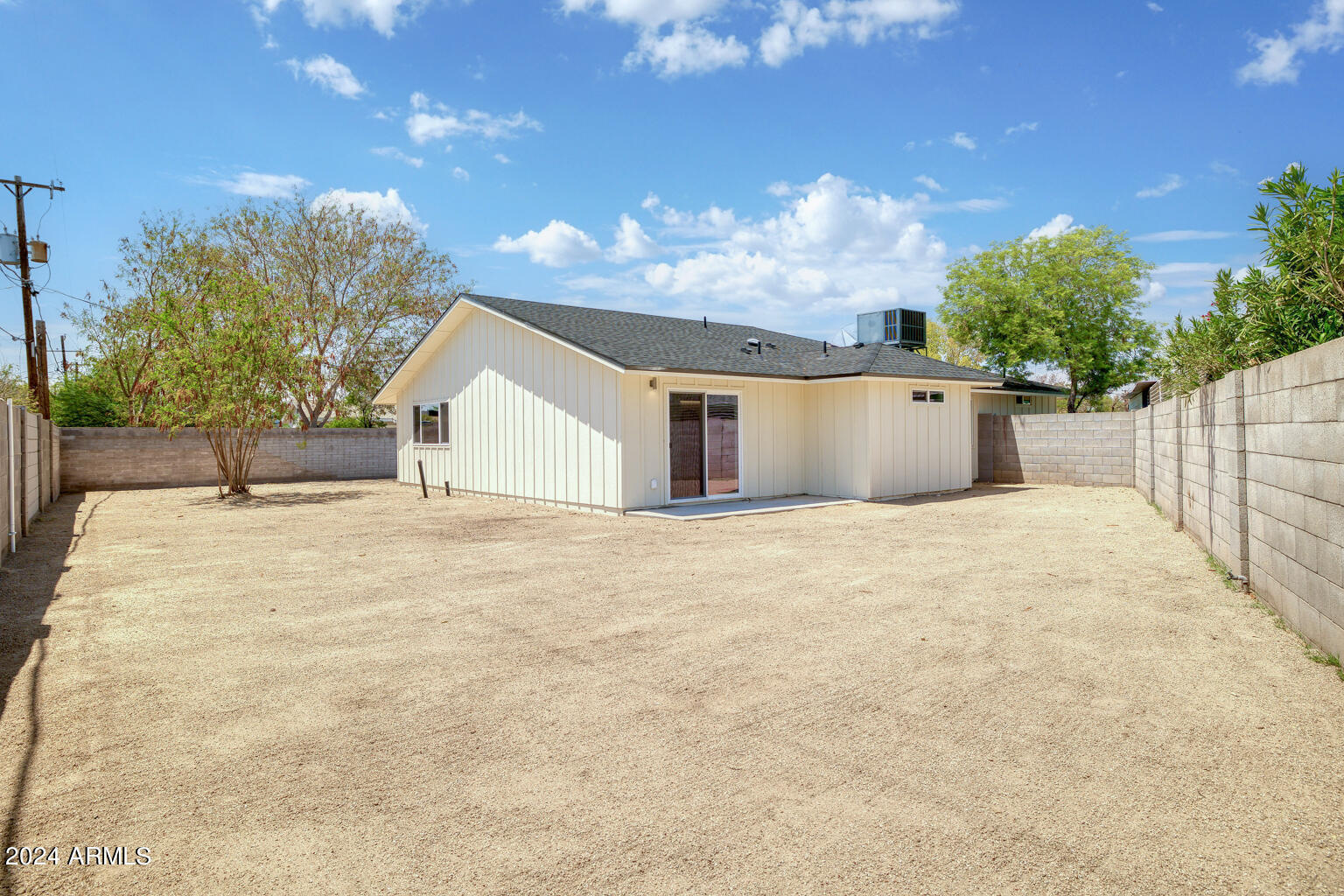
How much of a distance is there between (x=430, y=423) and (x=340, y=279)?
12.5 metres

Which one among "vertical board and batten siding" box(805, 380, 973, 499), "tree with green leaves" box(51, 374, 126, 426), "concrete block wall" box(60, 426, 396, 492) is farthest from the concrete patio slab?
"tree with green leaves" box(51, 374, 126, 426)

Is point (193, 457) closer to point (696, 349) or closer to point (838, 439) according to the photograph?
point (696, 349)

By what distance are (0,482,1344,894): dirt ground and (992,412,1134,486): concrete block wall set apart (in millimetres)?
9626

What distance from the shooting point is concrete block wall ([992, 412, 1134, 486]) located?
50.0 feet

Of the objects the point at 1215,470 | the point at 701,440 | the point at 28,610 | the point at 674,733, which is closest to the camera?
the point at 674,733

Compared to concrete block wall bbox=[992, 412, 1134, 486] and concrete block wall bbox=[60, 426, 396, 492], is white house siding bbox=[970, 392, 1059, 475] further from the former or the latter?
concrete block wall bbox=[60, 426, 396, 492]

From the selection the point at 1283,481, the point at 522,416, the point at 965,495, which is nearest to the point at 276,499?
the point at 522,416

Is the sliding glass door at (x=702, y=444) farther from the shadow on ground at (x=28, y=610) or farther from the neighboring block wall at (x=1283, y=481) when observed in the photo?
the shadow on ground at (x=28, y=610)

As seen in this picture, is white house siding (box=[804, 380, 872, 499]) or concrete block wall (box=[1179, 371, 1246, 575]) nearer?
concrete block wall (box=[1179, 371, 1246, 575])

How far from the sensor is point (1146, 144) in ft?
51.5

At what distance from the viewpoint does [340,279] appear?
2641 centimetres

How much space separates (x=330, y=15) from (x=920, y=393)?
13159 mm

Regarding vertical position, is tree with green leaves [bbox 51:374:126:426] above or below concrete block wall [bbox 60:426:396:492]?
above

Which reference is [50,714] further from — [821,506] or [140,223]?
[140,223]
